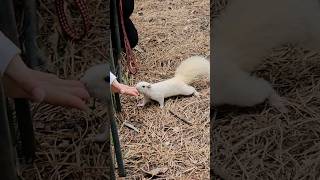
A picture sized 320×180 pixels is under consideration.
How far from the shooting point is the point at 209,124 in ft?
6.81

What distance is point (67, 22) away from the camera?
1.21 m

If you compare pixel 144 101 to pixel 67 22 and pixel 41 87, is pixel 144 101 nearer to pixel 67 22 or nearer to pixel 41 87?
pixel 67 22

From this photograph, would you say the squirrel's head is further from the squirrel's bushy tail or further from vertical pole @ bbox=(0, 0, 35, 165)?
vertical pole @ bbox=(0, 0, 35, 165)

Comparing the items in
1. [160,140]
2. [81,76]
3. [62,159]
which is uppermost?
[81,76]

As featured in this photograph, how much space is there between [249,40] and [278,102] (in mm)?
233

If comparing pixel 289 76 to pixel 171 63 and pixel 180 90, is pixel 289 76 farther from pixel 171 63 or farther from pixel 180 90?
pixel 171 63

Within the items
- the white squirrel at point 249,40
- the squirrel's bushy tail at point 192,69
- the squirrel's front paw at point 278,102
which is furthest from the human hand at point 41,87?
the squirrel's bushy tail at point 192,69

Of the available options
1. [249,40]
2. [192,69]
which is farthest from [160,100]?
[249,40]

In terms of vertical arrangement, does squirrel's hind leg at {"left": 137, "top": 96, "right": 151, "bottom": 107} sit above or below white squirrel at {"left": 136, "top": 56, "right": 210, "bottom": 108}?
below

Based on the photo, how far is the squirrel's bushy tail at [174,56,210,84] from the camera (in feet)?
7.56

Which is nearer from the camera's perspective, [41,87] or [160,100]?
[41,87]

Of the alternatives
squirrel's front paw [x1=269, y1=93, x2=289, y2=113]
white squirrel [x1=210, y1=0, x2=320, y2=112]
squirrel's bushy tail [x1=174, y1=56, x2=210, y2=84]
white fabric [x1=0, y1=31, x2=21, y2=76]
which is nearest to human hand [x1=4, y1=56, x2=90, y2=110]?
white fabric [x1=0, y1=31, x2=21, y2=76]

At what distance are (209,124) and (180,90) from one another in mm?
241

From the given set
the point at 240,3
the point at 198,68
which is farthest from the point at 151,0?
the point at 240,3
